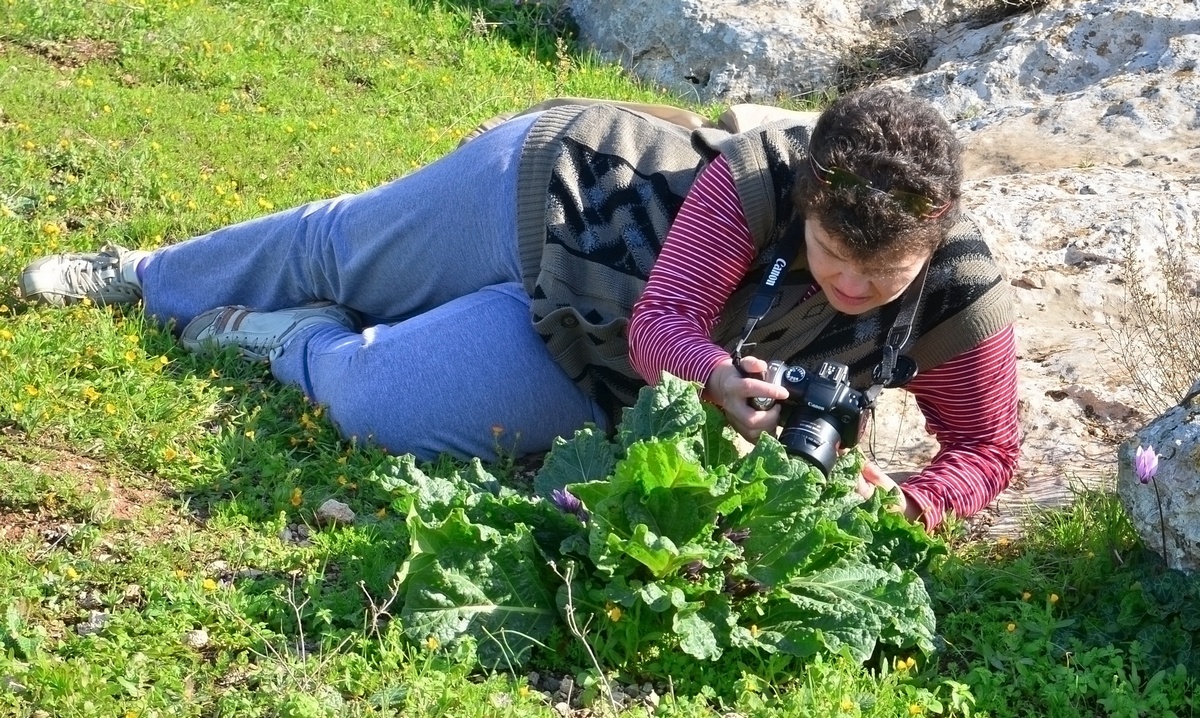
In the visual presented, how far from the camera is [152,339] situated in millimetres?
4445

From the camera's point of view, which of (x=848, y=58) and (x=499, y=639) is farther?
(x=848, y=58)

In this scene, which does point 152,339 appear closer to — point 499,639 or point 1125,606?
point 499,639

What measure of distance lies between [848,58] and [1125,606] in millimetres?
5823

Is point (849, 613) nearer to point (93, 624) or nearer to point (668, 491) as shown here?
point (668, 491)

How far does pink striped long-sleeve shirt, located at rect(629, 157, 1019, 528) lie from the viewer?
3.45m

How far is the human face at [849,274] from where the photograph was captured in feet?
10.3

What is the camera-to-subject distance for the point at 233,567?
334 cm

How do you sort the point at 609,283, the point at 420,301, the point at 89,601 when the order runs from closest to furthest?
the point at 89,601, the point at 609,283, the point at 420,301

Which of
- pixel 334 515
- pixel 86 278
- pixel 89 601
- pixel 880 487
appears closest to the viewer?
pixel 89 601

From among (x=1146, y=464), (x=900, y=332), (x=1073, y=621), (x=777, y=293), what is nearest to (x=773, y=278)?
(x=777, y=293)

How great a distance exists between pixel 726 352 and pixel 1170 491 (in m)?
1.18

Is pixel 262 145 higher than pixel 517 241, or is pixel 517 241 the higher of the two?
pixel 517 241

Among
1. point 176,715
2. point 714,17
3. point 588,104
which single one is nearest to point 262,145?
point 588,104

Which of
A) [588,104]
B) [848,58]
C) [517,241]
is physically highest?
[588,104]
